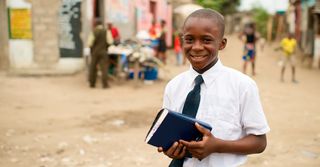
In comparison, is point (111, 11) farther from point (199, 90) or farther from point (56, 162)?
point (199, 90)

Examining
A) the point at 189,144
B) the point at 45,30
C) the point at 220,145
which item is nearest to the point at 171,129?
the point at 189,144

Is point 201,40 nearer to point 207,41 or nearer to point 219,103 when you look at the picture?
point 207,41

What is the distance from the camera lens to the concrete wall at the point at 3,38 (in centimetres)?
1121

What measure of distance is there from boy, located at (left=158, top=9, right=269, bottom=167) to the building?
9.90 meters

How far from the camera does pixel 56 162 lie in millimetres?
4379

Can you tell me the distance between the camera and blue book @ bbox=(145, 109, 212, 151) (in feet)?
4.76

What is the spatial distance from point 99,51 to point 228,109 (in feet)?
26.5

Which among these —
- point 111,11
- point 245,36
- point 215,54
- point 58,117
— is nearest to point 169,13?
point 111,11

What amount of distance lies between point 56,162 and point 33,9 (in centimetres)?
776

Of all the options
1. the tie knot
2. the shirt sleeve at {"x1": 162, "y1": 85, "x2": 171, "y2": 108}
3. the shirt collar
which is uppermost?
the shirt collar

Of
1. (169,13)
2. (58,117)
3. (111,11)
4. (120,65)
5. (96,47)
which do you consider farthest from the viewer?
(169,13)

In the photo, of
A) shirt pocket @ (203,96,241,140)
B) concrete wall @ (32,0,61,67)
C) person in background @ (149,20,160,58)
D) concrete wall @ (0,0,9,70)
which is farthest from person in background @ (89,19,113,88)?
shirt pocket @ (203,96,241,140)

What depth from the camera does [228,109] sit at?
5.11 ft

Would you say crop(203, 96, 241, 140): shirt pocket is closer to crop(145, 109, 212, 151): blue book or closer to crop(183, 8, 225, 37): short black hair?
crop(145, 109, 212, 151): blue book
